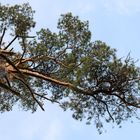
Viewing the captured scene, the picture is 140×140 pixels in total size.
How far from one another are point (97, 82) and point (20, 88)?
3.65 meters

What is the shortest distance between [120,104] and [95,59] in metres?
1.82

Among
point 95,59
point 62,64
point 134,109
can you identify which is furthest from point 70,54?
point 134,109

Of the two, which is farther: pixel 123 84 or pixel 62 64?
pixel 62 64

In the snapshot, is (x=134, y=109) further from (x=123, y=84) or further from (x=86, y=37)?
(x=86, y=37)

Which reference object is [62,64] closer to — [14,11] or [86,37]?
[86,37]

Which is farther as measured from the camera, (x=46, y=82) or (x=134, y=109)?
(x=46, y=82)

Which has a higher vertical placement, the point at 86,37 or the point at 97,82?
the point at 86,37

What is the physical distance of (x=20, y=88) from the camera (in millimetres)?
17297

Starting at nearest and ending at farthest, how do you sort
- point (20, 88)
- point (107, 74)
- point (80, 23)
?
1. point (107, 74)
2. point (80, 23)
3. point (20, 88)

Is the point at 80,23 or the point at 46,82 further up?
the point at 80,23

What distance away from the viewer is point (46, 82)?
16828mm

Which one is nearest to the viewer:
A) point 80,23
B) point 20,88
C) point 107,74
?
point 107,74

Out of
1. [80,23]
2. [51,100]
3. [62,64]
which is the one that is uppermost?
[80,23]

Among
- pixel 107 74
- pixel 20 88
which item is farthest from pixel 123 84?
pixel 20 88
